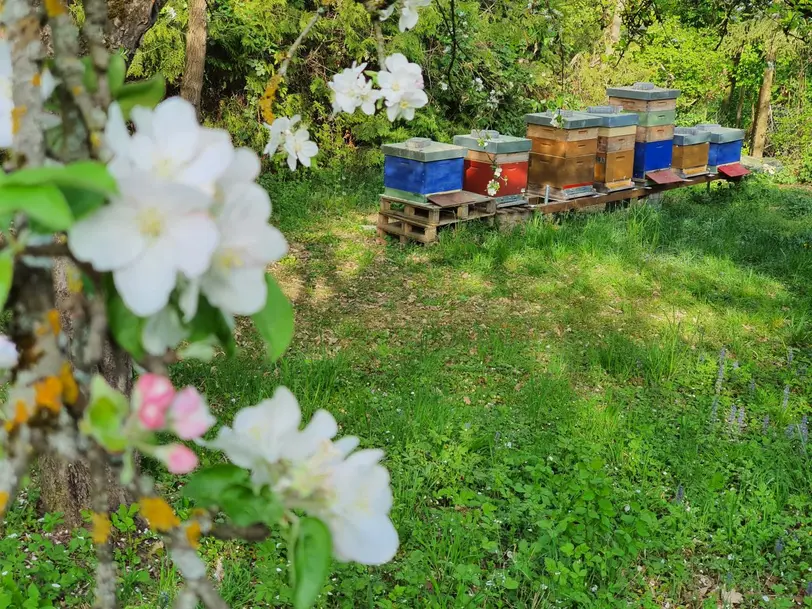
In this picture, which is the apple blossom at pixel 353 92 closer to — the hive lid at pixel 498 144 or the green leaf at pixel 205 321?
the green leaf at pixel 205 321

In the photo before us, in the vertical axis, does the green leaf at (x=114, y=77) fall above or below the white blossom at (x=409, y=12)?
below

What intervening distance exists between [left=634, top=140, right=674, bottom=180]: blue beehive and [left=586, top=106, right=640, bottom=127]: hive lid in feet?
1.02

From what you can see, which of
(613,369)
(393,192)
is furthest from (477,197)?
(613,369)

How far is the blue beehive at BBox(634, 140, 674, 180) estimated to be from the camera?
675 centimetres

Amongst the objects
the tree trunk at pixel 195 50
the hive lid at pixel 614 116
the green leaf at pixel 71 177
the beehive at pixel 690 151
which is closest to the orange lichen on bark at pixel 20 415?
the green leaf at pixel 71 177

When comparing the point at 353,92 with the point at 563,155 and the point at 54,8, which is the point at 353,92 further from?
the point at 563,155

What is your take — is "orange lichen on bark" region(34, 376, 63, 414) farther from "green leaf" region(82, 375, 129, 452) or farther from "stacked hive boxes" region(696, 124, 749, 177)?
"stacked hive boxes" region(696, 124, 749, 177)

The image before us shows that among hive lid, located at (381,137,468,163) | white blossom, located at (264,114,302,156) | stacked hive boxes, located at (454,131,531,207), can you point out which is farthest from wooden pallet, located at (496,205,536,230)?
white blossom, located at (264,114,302,156)

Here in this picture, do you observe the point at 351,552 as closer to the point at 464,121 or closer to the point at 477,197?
the point at 477,197

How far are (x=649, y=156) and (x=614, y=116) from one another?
2.84 feet

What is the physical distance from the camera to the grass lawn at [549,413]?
2.33 meters

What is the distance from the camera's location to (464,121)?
8375mm

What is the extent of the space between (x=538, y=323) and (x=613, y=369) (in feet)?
2.21

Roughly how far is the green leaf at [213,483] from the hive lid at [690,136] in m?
7.15
